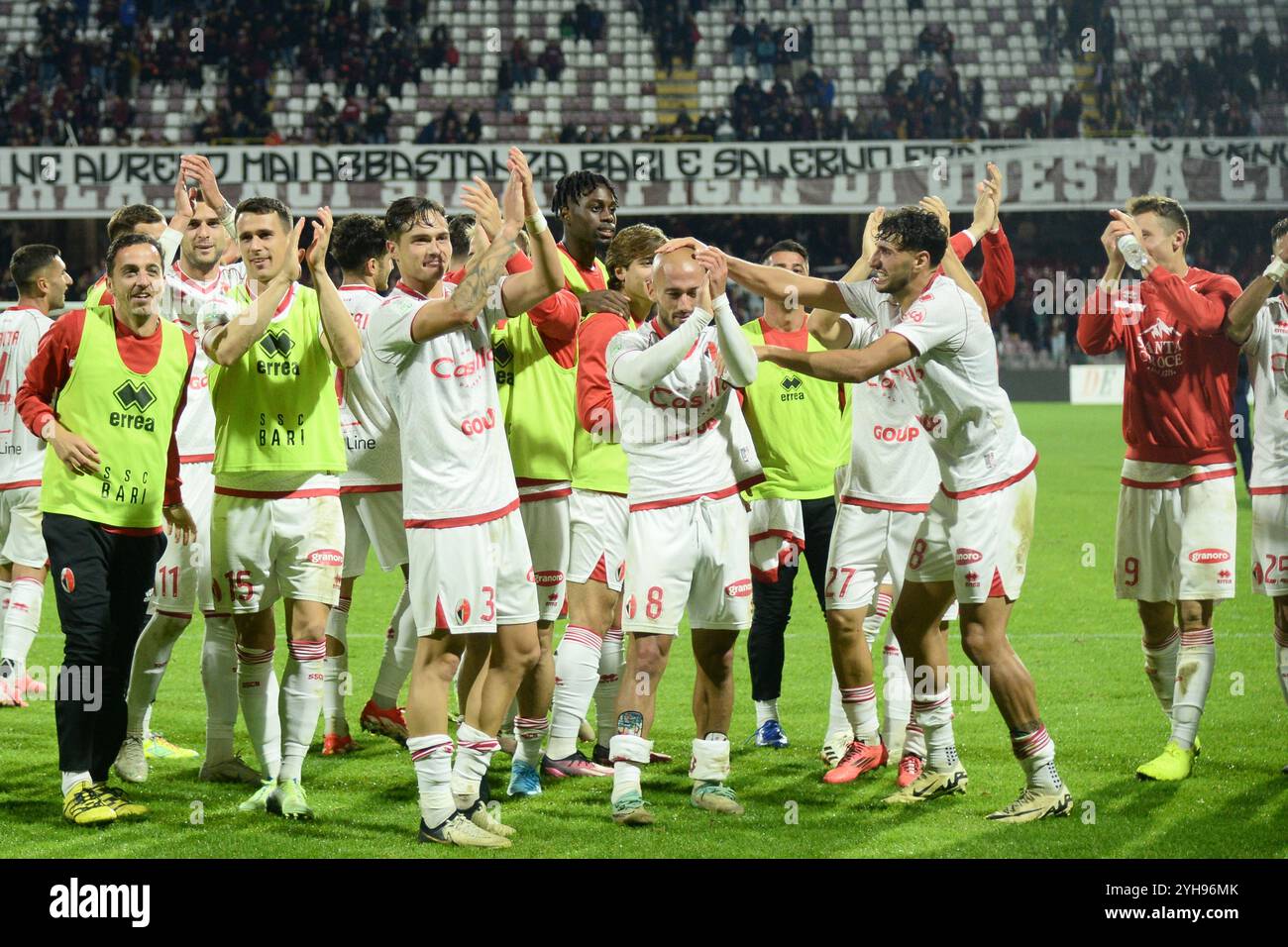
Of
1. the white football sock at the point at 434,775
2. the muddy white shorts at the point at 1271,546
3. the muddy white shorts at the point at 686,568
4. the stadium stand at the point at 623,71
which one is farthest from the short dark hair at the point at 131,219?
the stadium stand at the point at 623,71

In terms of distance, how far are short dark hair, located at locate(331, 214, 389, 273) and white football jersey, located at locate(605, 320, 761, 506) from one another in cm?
146

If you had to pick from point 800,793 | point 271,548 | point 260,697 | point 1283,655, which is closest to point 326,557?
point 271,548

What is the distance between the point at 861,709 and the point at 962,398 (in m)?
1.50

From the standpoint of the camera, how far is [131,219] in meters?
7.04

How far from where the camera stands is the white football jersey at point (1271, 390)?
6.66m

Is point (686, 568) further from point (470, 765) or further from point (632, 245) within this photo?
point (632, 245)

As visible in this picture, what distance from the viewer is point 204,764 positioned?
6430 mm

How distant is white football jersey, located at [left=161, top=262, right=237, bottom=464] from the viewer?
6750 millimetres

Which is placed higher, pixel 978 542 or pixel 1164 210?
pixel 1164 210

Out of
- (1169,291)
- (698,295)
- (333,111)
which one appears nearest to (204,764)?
(698,295)

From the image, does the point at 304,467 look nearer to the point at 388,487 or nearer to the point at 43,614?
the point at 388,487

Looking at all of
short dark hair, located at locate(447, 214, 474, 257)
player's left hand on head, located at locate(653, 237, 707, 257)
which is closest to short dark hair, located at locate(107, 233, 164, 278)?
short dark hair, located at locate(447, 214, 474, 257)

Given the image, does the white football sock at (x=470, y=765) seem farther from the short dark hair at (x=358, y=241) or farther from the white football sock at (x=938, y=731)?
the short dark hair at (x=358, y=241)

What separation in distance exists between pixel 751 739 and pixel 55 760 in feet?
10.6
